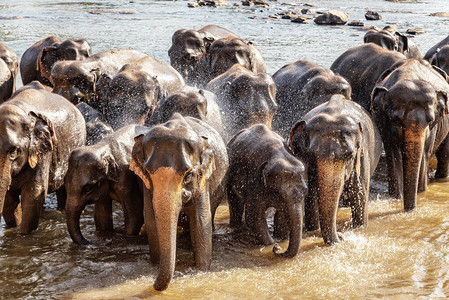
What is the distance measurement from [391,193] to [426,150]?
1.82 ft

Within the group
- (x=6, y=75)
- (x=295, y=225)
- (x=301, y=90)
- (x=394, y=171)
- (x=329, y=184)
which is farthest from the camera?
(x=6, y=75)

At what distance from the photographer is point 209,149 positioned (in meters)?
5.13

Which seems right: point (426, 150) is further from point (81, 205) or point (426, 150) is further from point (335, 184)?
point (81, 205)

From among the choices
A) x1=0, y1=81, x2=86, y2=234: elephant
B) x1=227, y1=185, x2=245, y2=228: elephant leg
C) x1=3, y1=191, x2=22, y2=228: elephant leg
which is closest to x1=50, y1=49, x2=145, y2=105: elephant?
x1=0, y1=81, x2=86, y2=234: elephant

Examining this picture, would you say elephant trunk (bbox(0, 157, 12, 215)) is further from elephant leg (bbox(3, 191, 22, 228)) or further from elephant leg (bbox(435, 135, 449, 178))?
elephant leg (bbox(435, 135, 449, 178))

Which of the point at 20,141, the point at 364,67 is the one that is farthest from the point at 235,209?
the point at 364,67

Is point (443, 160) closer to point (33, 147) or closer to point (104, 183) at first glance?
point (104, 183)

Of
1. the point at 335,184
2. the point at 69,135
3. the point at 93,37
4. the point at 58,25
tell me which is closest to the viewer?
the point at 335,184

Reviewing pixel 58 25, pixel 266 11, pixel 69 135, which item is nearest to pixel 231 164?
pixel 69 135

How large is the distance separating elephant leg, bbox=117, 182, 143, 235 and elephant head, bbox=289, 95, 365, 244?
1.40 metres

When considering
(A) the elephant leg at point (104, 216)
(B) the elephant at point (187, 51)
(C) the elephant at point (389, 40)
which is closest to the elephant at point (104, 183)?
(A) the elephant leg at point (104, 216)

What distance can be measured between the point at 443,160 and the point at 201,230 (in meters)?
3.96

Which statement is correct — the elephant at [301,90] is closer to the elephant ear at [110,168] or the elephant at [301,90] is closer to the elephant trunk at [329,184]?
the elephant trunk at [329,184]

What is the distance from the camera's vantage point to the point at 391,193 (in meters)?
7.52
